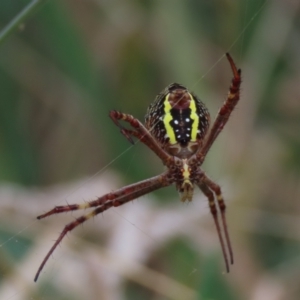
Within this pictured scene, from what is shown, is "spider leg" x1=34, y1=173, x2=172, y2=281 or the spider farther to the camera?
"spider leg" x1=34, y1=173, x2=172, y2=281

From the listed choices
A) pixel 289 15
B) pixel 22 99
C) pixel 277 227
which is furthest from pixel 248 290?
pixel 22 99

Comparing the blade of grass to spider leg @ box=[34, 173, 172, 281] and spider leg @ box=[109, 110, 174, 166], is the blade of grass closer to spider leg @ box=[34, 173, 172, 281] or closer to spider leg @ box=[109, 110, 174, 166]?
spider leg @ box=[109, 110, 174, 166]

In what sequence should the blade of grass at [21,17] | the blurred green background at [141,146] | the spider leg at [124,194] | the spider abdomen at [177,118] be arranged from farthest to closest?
1. the blurred green background at [141,146]
2. the spider leg at [124,194]
3. the spider abdomen at [177,118]
4. the blade of grass at [21,17]

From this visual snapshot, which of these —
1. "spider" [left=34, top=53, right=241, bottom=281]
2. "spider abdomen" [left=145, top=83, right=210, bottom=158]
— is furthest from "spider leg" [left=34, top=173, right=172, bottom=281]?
"spider abdomen" [left=145, top=83, right=210, bottom=158]

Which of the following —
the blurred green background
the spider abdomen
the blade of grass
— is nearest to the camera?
the blade of grass

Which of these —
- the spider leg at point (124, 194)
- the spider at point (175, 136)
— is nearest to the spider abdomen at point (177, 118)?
the spider at point (175, 136)

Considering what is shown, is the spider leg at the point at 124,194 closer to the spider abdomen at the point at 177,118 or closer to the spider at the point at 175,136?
the spider at the point at 175,136

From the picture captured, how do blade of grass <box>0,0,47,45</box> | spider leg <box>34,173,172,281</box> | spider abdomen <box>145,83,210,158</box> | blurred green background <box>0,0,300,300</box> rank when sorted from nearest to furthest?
blade of grass <box>0,0,47,45</box> → spider abdomen <box>145,83,210,158</box> → spider leg <box>34,173,172,281</box> → blurred green background <box>0,0,300,300</box>
